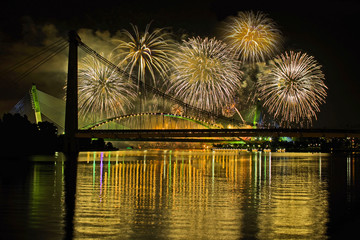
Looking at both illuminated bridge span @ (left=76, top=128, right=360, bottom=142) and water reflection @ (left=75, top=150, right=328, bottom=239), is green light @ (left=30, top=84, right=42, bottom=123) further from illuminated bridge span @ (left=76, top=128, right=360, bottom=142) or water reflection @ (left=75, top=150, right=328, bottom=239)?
water reflection @ (left=75, top=150, right=328, bottom=239)

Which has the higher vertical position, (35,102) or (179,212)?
(35,102)

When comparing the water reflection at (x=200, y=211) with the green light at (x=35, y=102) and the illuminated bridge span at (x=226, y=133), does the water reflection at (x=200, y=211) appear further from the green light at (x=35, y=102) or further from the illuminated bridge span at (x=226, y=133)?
the green light at (x=35, y=102)

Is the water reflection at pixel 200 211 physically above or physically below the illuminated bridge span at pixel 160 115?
below

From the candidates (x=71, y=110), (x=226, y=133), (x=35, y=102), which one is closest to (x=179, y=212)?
(x=71, y=110)

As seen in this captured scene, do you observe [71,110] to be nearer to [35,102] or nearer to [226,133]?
[226,133]

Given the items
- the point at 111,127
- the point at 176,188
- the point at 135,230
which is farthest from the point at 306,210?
the point at 111,127

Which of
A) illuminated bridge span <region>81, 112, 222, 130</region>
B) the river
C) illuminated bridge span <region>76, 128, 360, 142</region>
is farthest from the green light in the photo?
the river

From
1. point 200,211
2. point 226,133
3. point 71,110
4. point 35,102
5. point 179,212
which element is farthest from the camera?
point 35,102

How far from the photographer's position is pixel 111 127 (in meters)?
134

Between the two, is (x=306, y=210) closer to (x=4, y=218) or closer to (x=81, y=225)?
(x=81, y=225)

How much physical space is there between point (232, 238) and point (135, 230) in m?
2.74

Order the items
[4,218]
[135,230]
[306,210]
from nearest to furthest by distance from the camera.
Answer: [135,230], [4,218], [306,210]

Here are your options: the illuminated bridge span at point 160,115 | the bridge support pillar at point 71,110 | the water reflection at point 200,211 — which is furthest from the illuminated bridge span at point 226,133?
the water reflection at point 200,211

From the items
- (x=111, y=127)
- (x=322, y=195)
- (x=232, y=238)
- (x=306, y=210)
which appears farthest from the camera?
(x=111, y=127)
